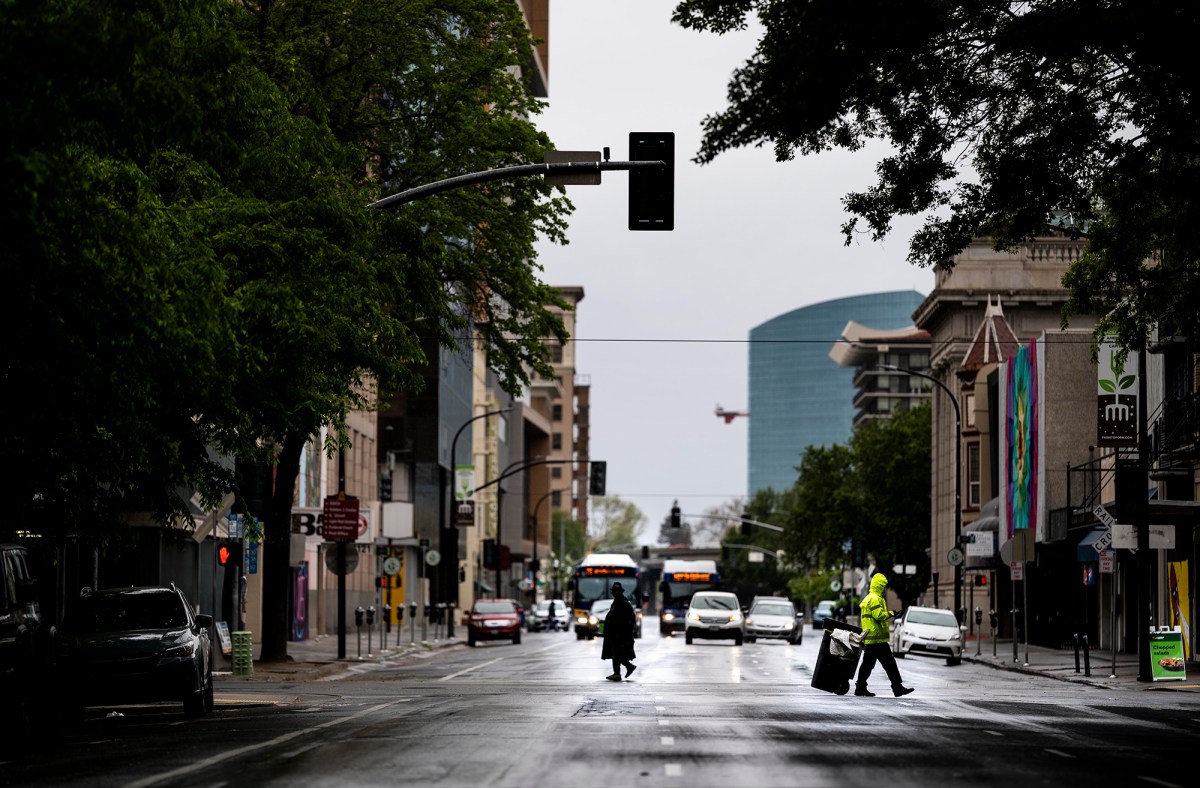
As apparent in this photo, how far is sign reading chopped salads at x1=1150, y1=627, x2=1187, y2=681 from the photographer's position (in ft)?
114

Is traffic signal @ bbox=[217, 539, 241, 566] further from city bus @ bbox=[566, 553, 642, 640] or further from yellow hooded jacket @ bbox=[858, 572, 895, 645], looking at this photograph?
city bus @ bbox=[566, 553, 642, 640]

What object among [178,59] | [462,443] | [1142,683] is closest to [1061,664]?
[1142,683]

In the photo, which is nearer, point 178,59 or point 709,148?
point 178,59

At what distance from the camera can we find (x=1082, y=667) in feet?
137

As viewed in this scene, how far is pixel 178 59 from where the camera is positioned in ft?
54.5

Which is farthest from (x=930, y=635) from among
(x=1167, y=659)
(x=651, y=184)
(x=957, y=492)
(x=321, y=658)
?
(x=651, y=184)

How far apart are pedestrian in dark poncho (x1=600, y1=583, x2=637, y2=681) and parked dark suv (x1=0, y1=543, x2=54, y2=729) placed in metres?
13.7

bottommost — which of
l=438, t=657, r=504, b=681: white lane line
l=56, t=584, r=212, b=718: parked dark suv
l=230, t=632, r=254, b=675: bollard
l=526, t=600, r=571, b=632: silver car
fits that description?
l=526, t=600, r=571, b=632: silver car

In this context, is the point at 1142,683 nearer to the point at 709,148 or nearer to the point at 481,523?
the point at 709,148

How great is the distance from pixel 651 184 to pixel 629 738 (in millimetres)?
6184

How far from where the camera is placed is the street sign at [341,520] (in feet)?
137

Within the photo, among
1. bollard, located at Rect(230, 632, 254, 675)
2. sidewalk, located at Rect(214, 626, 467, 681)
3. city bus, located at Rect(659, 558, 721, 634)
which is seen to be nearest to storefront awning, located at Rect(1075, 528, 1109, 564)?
sidewalk, located at Rect(214, 626, 467, 681)

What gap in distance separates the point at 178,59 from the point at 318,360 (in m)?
8.78

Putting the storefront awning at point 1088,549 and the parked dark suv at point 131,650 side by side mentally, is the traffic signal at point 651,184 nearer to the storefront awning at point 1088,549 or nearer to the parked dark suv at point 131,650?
the parked dark suv at point 131,650
